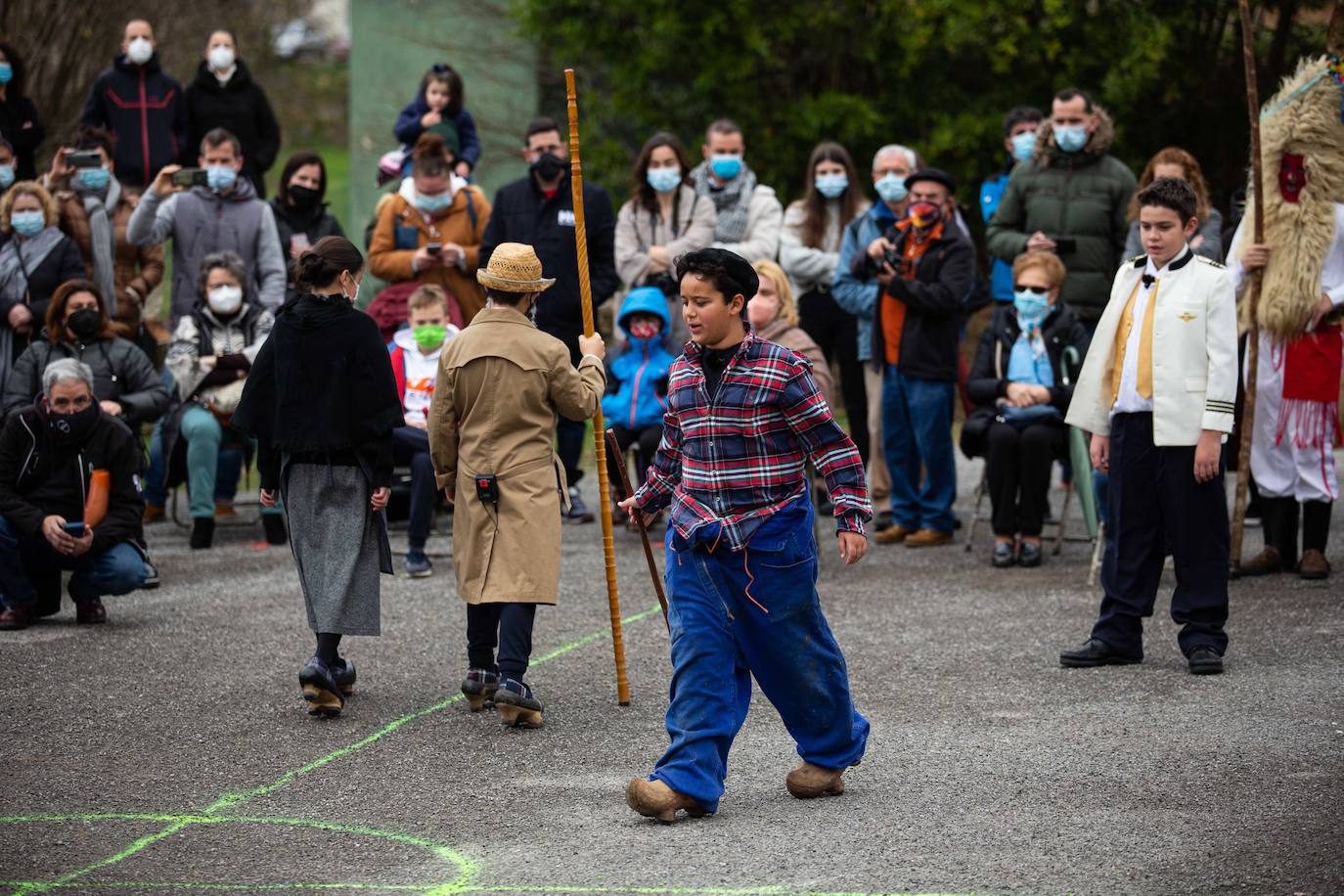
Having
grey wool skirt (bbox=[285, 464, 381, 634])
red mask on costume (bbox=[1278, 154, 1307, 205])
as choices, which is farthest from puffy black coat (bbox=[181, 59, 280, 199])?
red mask on costume (bbox=[1278, 154, 1307, 205])

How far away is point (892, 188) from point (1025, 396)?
6.79 ft

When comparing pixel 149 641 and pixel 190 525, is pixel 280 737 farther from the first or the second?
pixel 190 525

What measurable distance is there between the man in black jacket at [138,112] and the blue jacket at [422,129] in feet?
5.80

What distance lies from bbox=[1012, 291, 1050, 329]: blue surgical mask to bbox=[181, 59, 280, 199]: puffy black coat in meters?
6.27

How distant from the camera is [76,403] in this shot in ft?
31.4

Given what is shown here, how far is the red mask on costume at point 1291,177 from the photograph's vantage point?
1012 cm

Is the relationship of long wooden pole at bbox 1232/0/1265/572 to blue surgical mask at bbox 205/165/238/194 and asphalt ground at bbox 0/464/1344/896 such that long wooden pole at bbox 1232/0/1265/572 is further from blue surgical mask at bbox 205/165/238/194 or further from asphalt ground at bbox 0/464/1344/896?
blue surgical mask at bbox 205/165/238/194

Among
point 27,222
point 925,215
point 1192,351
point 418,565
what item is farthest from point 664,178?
point 1192,351

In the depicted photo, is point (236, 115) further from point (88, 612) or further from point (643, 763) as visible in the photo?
point (643, 763)

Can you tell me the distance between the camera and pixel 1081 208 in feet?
38.2

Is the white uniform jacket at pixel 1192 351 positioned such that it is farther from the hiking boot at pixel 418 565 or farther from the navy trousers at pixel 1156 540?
the hiking boot at pixel 418 565

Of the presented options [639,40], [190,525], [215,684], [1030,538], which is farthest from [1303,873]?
[639,40]

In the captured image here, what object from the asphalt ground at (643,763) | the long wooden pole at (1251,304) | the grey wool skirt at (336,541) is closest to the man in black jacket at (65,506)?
the asphalt ground at (643,763)

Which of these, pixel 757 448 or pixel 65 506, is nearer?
pixel 757 448
